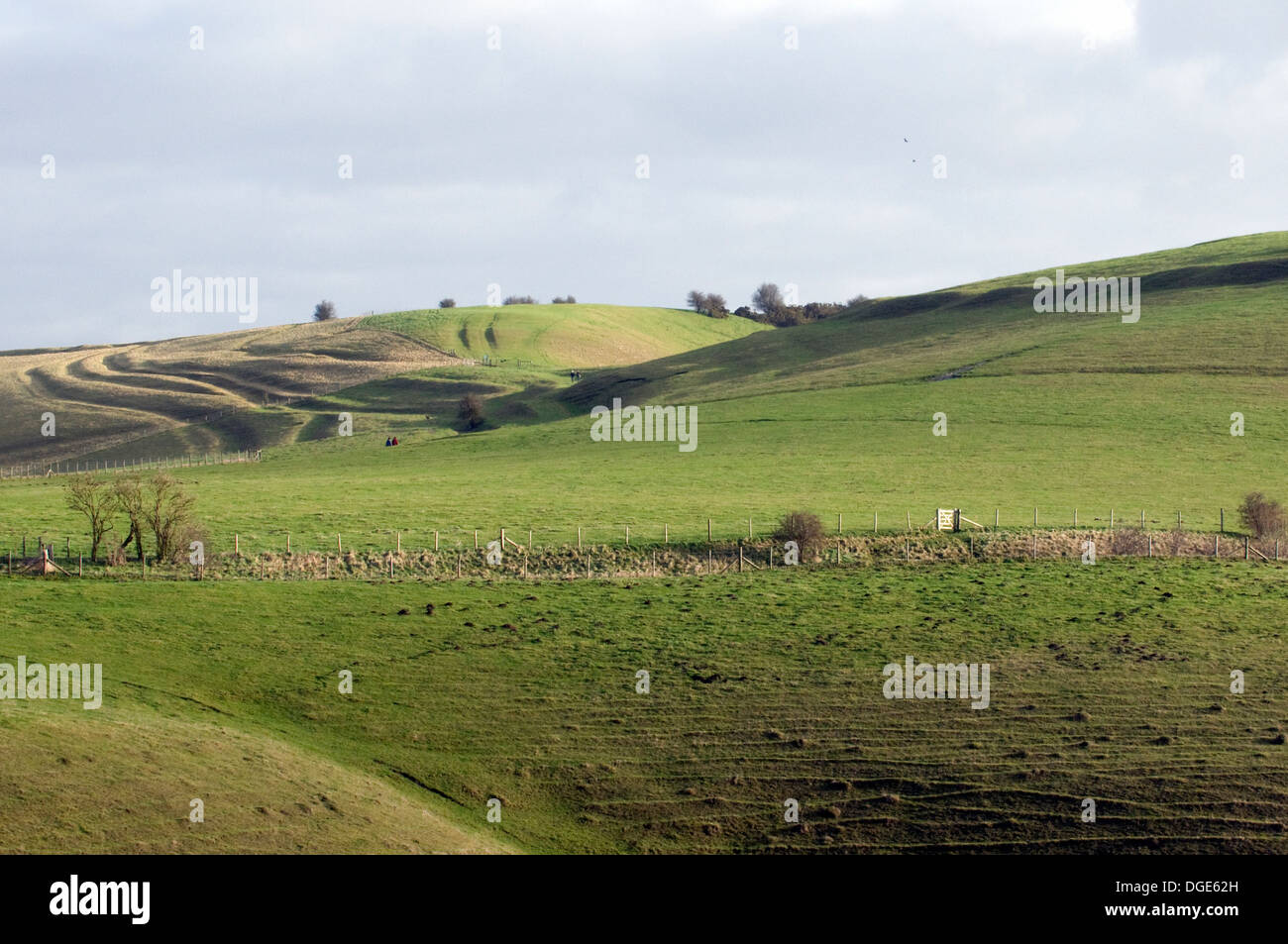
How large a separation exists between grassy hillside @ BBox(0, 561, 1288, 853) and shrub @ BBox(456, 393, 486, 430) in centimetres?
6062

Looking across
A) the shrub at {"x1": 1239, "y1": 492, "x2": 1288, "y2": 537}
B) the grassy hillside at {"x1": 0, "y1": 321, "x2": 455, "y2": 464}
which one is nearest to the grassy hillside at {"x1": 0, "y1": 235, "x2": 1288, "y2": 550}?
the shrub at {"x1": 1239, "y1": 492, "x2": 1288, "y2": 537}

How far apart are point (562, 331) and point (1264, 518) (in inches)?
→ 4791

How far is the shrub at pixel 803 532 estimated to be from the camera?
137 feet

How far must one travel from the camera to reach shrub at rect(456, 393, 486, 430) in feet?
318

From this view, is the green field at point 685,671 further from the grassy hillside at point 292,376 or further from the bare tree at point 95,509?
the grassy hillside at point 292,376

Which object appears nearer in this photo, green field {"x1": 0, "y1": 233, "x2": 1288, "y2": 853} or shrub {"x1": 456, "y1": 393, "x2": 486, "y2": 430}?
green field {"x1": 0, "y1": 233, "x2": 1288, "y2": 853}

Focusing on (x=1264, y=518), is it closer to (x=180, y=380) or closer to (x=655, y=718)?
(x=655, y=718)

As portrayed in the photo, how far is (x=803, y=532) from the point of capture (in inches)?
1645

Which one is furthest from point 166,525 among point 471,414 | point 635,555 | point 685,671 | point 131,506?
point 471,414

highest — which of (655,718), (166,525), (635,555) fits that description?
(166,525)

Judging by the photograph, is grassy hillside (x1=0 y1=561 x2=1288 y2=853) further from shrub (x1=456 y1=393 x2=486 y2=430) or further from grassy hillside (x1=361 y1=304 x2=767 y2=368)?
grassy hillside (x1=361 y1=304 x2=767 y2=368)

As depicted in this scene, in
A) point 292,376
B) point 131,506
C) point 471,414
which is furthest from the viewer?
point 292,376
